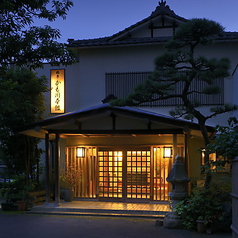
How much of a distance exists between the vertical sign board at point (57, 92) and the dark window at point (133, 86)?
2.00 metres

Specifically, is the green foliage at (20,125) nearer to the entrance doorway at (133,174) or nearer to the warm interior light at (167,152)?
the entrance doorway at (133,174)

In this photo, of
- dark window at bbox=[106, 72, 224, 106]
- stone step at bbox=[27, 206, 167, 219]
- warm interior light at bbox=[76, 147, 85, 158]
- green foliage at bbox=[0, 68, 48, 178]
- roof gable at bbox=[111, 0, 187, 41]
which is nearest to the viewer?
stone step at bbox=[27, 206, 167, 219]

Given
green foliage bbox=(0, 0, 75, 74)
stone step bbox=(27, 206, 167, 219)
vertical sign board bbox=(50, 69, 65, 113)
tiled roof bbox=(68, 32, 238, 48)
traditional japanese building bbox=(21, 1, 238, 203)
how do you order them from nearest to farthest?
green foliage bbox=(0, 0, 75, 74) < stone step bbox=(27, 206, 167, 219) < traditional japanese building bbox=(21, 1, 238, 203) < tiled roof bbox=(68, 32, 238, 48) < vertical sign board bbox=(50, 69, 65, 113)

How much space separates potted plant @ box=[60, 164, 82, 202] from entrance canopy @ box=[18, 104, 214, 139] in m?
2.12

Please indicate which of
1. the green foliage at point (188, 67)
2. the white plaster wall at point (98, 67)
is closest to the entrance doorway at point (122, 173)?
the white plaster wall at point (98, 67)

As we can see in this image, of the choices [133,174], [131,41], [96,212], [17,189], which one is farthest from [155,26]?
[17,189]

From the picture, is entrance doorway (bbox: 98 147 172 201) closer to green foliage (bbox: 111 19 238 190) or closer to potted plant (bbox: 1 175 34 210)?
potted plant (bbox: 1 175 34 210)

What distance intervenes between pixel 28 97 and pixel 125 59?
504 centimetres

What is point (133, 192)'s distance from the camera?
1557 cm

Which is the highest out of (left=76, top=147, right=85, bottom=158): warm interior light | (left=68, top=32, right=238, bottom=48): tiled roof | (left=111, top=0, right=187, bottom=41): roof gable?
(left=111, top=0, right=187, bottom=41): roof gable

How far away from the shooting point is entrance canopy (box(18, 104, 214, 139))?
42.4 ft

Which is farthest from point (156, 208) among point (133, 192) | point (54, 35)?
point (54, 35)

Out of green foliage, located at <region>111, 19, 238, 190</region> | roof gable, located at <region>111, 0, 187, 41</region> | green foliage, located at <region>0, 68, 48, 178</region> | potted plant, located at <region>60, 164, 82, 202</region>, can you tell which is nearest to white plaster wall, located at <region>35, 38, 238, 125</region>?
roof gable, located at <region>111, 0, 187, 41</region>

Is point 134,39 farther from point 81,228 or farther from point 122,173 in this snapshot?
point 81,228
